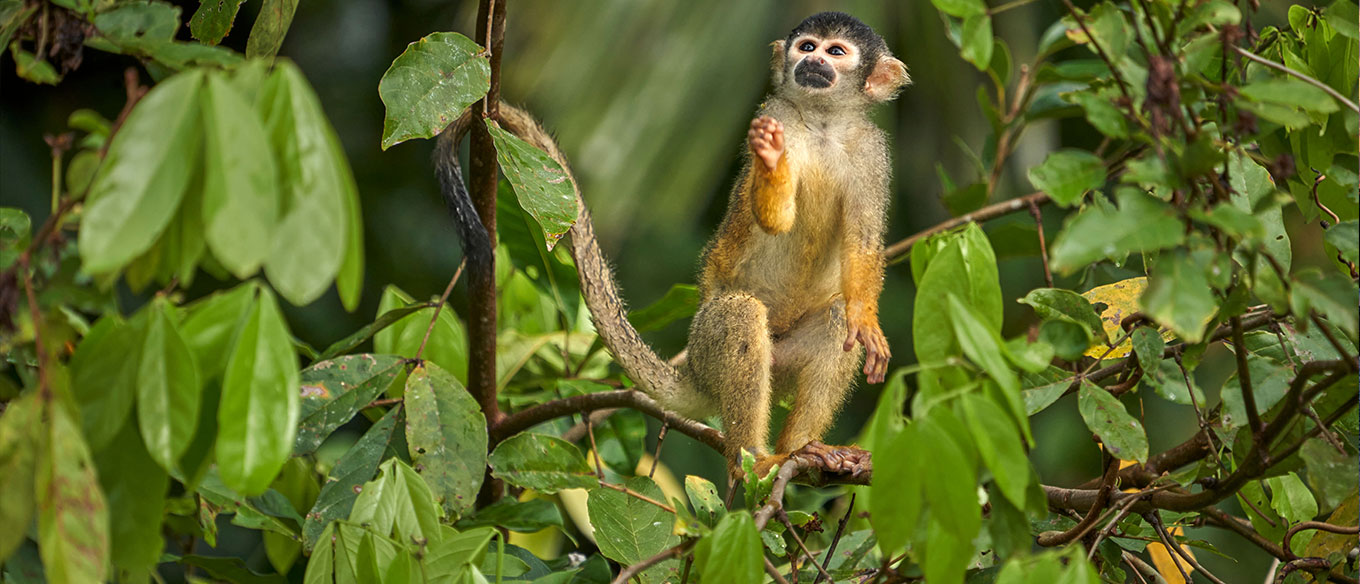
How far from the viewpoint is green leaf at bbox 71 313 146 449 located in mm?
753

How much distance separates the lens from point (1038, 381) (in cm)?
121

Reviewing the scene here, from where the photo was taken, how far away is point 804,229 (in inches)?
88.4

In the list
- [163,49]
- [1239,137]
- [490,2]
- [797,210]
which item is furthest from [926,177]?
[163,49]

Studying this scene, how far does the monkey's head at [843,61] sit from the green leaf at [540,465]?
3.40 feet

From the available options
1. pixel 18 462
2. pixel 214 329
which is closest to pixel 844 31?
pixel 214 329

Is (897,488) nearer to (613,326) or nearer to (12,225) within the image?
(12,225)

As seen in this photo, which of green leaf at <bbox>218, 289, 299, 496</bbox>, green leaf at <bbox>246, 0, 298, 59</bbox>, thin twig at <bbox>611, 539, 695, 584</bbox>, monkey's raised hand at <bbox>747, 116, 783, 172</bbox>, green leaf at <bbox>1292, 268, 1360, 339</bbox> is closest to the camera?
green leaf at <bbox>218, 289, 299, 496</bbox>

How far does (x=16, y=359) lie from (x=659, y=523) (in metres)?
0.81

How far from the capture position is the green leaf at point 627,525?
1392 mm

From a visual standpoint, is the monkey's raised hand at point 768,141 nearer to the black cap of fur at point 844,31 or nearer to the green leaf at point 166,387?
the black cap of fur at point 844,31

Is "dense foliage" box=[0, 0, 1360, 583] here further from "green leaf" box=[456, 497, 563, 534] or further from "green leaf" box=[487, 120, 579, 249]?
"green leaf" box=[456, 497, 563, 534]

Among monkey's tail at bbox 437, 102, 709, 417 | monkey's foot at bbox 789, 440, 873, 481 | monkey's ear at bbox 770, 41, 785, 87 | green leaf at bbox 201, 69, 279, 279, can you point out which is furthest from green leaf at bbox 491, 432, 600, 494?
monkey's ear at bbox 770, 41, 785, 87

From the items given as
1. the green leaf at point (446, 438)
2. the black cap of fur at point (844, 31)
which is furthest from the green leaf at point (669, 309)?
the green leaf at point (446, 438)

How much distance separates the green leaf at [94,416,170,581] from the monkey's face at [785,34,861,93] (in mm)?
1628
